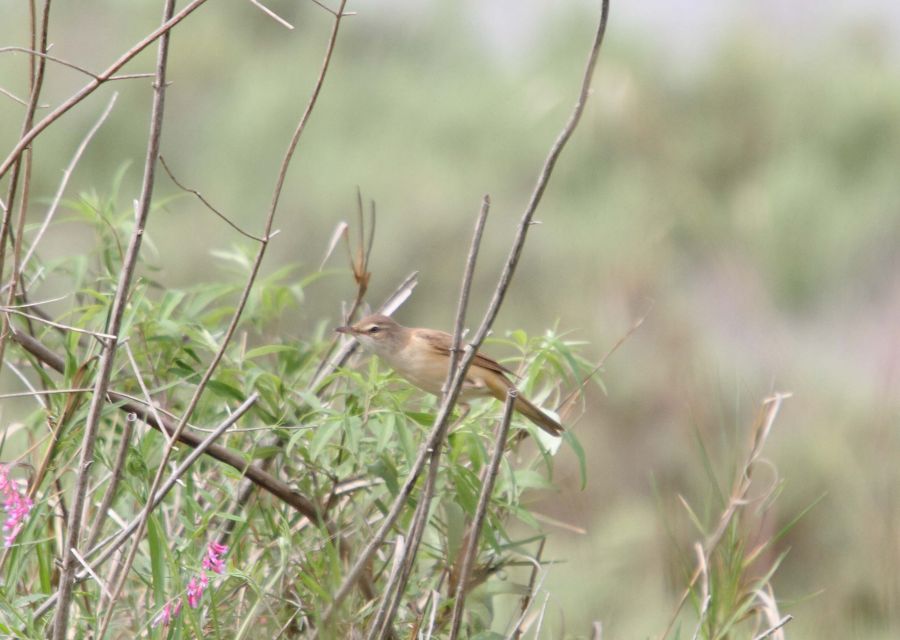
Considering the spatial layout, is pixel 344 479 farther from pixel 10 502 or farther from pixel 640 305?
pixel 640 305

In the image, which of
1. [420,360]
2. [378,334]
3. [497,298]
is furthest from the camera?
[420,360]

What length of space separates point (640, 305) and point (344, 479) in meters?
2.97

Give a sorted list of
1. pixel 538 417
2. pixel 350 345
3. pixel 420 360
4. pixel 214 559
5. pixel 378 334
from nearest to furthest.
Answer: pixel 214 559, pixel 538 417, pixel 350 345, pixel 378 334, pixel 420 360

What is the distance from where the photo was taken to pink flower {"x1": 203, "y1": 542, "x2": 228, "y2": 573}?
1.54 metres

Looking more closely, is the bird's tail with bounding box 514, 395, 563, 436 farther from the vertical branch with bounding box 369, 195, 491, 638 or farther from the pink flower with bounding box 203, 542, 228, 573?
the pink flower with bounding box 203, 542, 228, 573

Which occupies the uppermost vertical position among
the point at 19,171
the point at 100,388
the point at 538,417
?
the point at 19,171

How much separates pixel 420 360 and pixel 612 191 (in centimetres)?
450

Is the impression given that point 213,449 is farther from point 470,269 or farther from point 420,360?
point 420,360

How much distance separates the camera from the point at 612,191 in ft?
22.1

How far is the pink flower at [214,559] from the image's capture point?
5.06ft

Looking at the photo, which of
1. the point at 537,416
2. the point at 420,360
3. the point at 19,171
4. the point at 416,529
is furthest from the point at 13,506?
the point at 420,360

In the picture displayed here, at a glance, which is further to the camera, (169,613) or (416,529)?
(169,613)

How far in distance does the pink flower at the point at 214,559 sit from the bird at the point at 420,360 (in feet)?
2.11

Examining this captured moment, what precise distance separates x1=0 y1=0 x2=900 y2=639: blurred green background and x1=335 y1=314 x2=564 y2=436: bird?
97 centimetres
